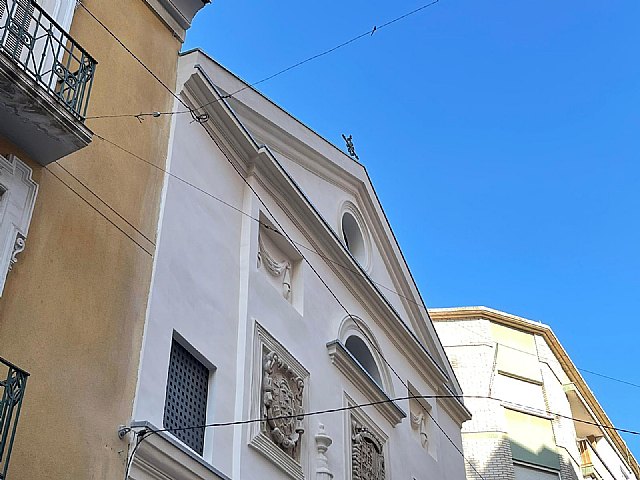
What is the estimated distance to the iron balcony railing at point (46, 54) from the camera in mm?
7285

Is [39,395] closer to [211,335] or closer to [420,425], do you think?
[211,335]

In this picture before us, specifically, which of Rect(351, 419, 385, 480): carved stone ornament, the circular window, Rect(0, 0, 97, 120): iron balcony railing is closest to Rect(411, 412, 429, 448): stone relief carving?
Rect(351, 419, 385, 480): carved stone ornament

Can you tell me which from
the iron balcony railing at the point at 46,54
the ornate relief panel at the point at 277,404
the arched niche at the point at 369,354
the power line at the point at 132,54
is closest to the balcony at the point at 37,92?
the iron balcony railing at the point at 46,54

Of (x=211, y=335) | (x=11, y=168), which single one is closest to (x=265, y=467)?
(x=211, y=335)

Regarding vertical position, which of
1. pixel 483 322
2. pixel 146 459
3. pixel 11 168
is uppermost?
pixel 483 322

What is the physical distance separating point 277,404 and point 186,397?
1.58 meters

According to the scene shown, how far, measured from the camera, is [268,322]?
10.8 m

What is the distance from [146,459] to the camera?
7.64m

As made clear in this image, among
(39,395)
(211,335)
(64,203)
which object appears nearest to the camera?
(39,395)

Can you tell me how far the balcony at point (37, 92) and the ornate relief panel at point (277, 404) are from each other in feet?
11.9

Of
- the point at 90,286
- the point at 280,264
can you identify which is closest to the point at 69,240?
the point at 90,286

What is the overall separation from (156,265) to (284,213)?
3.73 metres

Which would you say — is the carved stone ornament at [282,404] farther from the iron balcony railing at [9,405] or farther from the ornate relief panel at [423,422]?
the ornate relief panel at [423,422]

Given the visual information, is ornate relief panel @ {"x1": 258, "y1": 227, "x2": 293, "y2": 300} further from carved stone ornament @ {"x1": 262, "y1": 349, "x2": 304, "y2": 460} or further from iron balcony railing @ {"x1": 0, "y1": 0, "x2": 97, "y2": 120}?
iron balcony railing @ {"x1": 0, "y1": 0, "x2": 97, "y2": 120}
